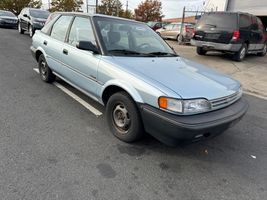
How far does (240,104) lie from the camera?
3400mm

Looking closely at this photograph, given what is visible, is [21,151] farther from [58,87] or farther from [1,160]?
[58,87]

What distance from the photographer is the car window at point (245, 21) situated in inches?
382

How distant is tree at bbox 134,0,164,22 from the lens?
47125 mm

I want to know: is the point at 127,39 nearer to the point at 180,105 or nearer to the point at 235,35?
the point at 180,105

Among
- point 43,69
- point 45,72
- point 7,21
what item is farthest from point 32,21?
point 45,72

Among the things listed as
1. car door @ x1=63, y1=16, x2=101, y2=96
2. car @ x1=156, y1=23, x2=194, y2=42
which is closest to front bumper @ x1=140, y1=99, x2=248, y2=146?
car door @ x1=63, y1=16, x2=101, y2=96

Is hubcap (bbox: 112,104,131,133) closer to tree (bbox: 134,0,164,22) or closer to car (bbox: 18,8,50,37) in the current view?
car (bbox: 18,8,50,37)

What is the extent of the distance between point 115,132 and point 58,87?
241 centimetres

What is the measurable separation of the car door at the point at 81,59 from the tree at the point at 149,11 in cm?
4496

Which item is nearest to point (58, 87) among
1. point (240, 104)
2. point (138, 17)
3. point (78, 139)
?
point (78, 139)

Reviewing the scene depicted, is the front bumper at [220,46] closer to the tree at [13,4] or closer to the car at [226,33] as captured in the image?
the car at [226,33]

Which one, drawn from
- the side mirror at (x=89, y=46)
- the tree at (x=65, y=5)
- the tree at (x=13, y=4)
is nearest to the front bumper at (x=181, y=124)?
the side mirror at (x=89, y=46)

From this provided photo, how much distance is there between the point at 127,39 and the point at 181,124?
1.93 m

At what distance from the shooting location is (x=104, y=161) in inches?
114
